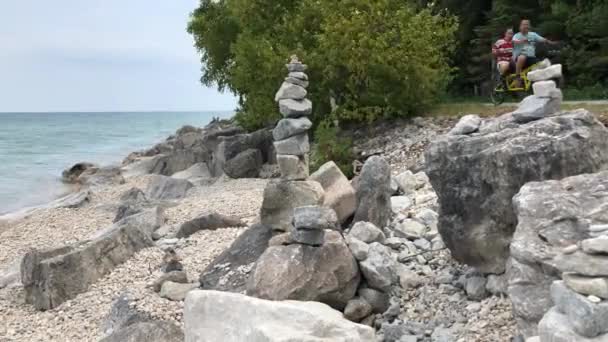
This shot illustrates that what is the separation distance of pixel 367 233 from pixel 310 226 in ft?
5.00

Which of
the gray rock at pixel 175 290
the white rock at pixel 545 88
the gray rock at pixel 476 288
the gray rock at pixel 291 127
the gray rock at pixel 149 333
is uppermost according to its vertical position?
the white rock at pixel 545 88

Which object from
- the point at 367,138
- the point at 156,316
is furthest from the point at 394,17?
the point at 156,316

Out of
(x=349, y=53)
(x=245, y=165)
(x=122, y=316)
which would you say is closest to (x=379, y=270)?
(x=122, y=316)

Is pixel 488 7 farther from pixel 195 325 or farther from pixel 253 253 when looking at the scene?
pixel 195 325

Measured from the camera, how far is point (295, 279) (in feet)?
27.1

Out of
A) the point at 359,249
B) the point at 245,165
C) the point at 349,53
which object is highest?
the point at 349,53

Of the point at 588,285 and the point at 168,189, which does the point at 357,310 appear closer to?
the point at 588,285

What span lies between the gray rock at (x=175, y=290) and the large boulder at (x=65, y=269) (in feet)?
6.57

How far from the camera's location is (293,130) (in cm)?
1120

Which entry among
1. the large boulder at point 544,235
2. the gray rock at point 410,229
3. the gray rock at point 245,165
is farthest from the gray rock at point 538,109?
the gray rock at point 245,165

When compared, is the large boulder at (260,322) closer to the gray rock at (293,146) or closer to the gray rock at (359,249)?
the gray rock at (359,249)

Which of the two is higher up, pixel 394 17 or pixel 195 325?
pixel 394 17

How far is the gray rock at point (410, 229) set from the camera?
33.5ft

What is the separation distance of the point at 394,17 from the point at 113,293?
44.3ft
